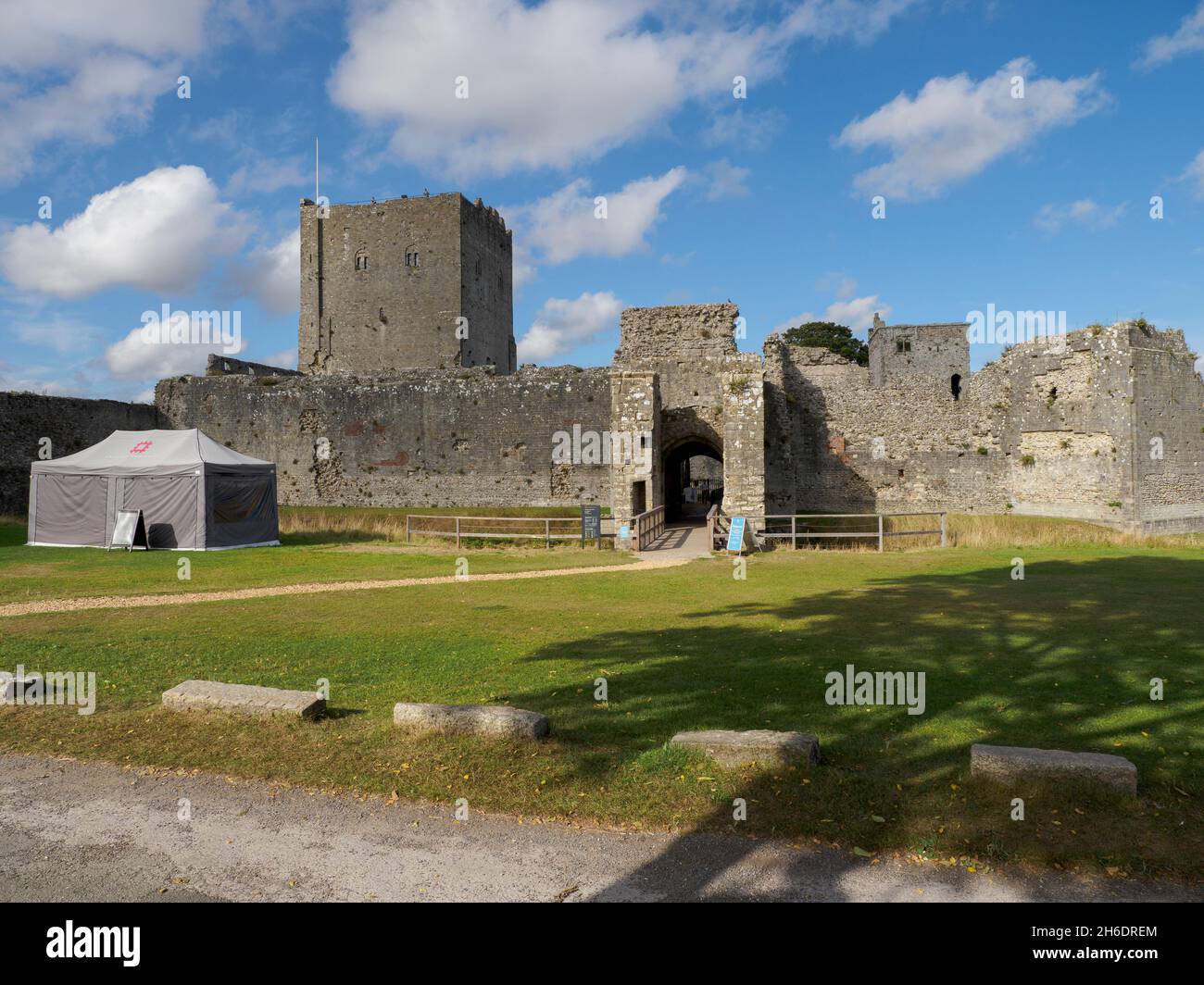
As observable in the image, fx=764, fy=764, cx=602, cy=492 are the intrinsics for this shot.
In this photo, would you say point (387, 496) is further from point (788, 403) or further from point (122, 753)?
point (122, 753)

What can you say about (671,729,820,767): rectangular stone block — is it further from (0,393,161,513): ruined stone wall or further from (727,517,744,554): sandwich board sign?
(0,393,161,513): ruined stone wall

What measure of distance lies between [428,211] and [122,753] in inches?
1659

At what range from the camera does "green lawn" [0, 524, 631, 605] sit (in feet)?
39.4

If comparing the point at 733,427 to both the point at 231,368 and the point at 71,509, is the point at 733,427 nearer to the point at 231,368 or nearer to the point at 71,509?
the point at 71,509

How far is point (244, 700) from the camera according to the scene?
16.9 feet

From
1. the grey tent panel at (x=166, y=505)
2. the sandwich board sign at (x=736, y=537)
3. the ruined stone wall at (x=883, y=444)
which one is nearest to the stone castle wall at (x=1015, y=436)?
the ruined stone wall at (x=883, y=444)

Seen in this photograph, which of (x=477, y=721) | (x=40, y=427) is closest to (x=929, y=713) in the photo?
(x=477, y=721)

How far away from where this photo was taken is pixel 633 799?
3.87m

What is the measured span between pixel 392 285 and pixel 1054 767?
4367 cm

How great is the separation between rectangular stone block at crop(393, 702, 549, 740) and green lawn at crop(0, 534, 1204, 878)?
0.11m

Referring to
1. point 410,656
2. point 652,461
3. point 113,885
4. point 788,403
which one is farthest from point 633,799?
point 788,403

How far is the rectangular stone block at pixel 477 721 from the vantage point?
462cm

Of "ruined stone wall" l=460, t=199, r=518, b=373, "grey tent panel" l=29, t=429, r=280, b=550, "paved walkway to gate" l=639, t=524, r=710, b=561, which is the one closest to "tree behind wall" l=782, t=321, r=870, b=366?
"ruined stone wall" l=460, t=199, r=518, b=373

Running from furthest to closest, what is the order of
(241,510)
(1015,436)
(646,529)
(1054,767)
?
(1015,436) < (241,510) < (646,529) < (1054,767)
